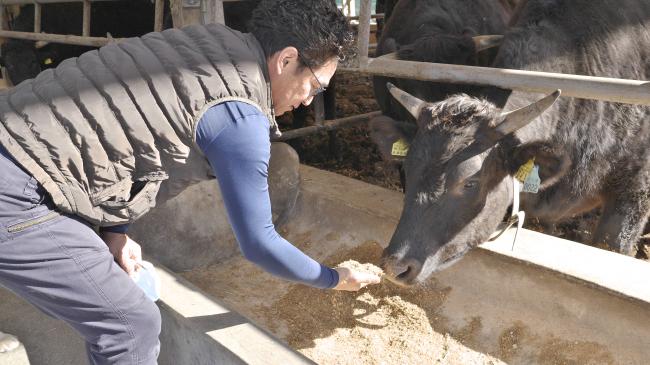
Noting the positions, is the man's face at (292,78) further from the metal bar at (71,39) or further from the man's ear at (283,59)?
the metal bar at (71,39)

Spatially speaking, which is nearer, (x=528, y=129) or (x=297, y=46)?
(x=297, y=46)

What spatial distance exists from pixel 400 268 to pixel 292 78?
1255mm

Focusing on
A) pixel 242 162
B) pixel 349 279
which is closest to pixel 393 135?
pixel 349 279

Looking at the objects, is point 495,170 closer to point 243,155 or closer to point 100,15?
point 243,155

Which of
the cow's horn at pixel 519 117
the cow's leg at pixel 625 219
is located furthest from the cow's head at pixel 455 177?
the cow's leg at pixel 625 219

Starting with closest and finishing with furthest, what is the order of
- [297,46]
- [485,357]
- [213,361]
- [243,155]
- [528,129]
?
[243,155] → [297,46] → [213,361] → [485,357] → [528,129]

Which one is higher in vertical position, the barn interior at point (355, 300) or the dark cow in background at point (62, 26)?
the dark cow in background at point (62, 26)

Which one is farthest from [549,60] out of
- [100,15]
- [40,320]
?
[100,15]

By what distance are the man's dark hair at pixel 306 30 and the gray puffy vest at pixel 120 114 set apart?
69 mm

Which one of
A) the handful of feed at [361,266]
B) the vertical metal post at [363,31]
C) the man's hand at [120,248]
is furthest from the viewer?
the handful of feed at [361,266]

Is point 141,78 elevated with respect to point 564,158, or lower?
elevated

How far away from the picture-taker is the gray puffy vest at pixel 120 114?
162 cm

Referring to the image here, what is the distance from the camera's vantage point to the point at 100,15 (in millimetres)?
7059

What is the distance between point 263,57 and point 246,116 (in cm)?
24
